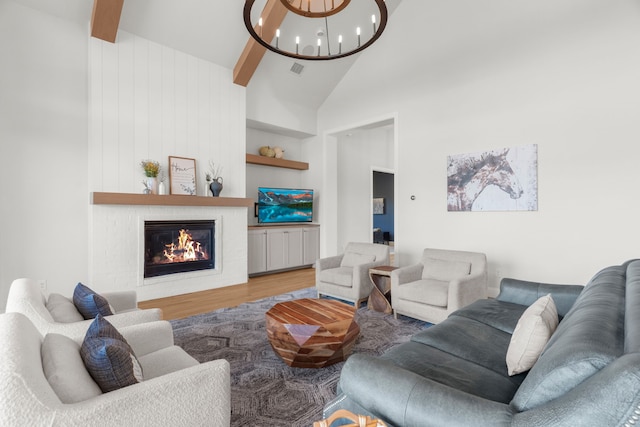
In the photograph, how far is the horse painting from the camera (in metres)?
4.32

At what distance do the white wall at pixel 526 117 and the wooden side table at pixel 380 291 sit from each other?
1564 mm

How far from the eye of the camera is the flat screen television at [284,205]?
20.4 feet

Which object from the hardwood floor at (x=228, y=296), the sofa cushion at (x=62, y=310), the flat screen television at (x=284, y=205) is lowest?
the hardwood floor at (x=228, y=296)

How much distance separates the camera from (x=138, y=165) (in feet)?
14.5

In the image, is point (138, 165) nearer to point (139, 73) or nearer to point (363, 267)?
point (139, 73)

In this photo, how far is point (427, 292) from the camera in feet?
10.9

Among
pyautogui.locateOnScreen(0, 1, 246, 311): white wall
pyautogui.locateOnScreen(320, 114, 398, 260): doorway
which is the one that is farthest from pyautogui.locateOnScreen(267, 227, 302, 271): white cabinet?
pyautogui.locateOnScreen(0, 1, 246, 311): white wall

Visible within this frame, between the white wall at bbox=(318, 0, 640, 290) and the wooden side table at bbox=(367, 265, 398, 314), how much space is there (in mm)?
1564

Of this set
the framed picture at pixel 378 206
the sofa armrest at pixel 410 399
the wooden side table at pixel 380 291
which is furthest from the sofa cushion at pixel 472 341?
the framed picture at pixel 378 206

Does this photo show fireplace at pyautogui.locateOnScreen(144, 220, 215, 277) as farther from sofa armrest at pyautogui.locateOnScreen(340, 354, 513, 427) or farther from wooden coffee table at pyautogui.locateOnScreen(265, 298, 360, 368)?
sofa armrest at pyautogui.locateOnScreen(340, 354, 513, 427)

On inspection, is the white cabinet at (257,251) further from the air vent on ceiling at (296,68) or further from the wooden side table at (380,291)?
the air vent on ceiling at (296,68)

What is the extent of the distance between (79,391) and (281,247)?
5.20 m

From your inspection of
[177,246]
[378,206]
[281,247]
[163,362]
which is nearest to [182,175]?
[177,246]

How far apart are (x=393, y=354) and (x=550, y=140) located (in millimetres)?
3657
